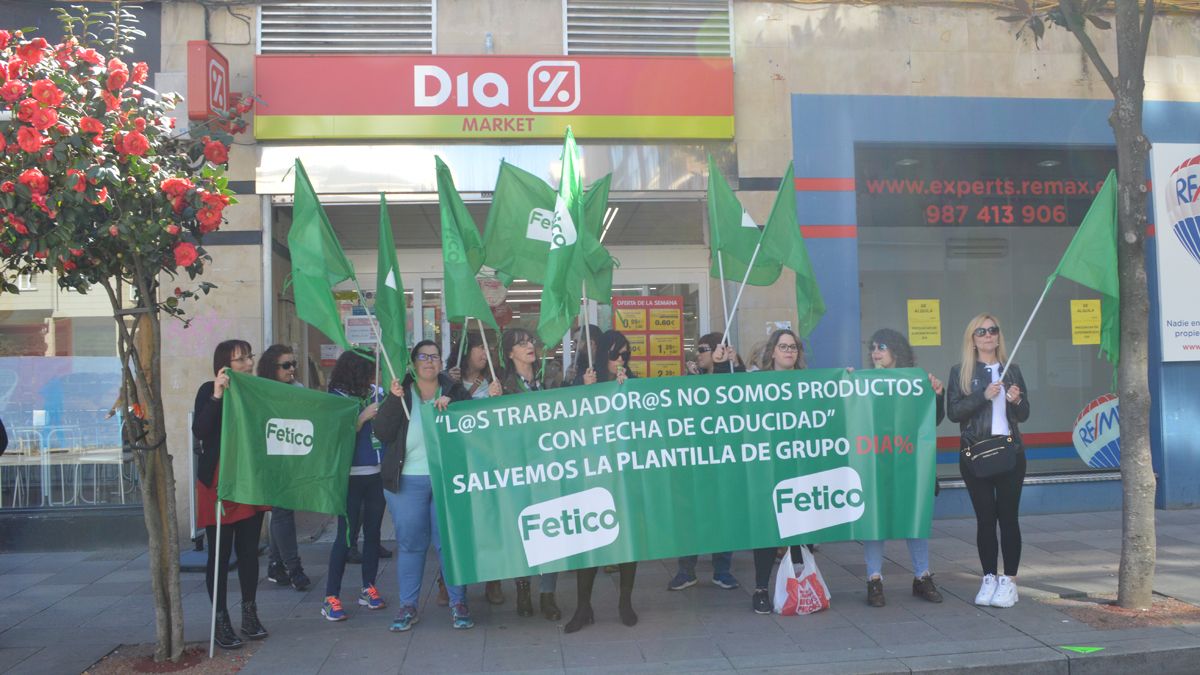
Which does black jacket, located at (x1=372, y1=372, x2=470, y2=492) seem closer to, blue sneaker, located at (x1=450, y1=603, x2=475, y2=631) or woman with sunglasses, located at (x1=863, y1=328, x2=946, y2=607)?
blue sneaker, located at (x1=450, y1=603, x2=475, y2=631)

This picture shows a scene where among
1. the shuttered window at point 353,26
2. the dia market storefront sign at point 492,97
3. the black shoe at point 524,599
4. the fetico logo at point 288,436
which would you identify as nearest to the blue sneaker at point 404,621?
the black shoe at point 524,599

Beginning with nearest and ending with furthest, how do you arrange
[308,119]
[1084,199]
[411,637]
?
1. [411,637]
2. [308,119]
3. [1084,199]

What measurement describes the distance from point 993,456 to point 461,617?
3.61 meters

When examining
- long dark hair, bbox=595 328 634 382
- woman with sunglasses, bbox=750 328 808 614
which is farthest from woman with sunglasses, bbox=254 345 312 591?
woman with sunglasses, bbox=750 328 808 614

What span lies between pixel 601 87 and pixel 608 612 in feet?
16.4

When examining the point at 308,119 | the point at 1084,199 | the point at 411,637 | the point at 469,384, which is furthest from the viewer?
the point at 1084,199

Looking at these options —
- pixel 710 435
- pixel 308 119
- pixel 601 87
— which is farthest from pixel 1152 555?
pixel 308 119

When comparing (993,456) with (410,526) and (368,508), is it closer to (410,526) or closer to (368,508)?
(410,526)

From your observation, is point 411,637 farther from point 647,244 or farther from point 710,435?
point 647,244

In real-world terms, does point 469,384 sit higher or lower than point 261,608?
higher

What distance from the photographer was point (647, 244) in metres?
10.3

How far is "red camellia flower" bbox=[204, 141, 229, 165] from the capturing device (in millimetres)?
5348

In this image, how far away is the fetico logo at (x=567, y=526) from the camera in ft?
19.1

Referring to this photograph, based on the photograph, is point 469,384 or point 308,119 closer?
point 469,384
